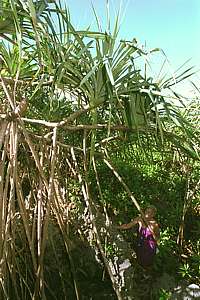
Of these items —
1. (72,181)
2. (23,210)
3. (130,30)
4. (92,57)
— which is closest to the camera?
(23,210)

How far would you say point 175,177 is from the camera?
465 cm

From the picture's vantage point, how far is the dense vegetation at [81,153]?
6.30ft

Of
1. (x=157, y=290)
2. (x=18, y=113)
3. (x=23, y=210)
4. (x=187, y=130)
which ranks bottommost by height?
(x=157, y=290)

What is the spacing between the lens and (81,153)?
9.79 feet

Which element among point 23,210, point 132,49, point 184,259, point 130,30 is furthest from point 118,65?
point 184,259

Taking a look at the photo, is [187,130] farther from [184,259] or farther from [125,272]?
[184,259]

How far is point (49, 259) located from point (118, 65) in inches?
75.7

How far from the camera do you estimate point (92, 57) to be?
205 centimetres

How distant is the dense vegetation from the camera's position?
1.92 meters

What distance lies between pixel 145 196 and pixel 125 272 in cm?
107

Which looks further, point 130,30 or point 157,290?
point 157,290

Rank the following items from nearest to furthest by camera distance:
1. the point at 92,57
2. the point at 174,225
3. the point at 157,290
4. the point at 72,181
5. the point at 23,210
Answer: the point at 23,210 < the point at 92,57 < the point at 157,290 < the point at 72,181 < the point at 174,225

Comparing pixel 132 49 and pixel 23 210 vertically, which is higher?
pixel 132 49

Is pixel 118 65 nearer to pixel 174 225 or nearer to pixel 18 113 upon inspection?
pixel 18 113
